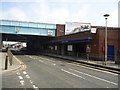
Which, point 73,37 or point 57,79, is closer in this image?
point 57,79

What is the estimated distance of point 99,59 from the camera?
22609mm

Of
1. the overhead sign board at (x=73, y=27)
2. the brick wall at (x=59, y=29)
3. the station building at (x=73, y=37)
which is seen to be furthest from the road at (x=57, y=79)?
the overhead sign board at (x=73, y=27)

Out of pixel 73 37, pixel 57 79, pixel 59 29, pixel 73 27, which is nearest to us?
pixel 57 79

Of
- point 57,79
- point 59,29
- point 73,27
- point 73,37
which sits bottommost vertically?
point 57,79

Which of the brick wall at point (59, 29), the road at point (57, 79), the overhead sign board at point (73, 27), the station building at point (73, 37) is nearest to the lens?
the road at point (57, 79)

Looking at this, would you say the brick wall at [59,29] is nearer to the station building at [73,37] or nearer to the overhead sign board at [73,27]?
the station building at [73,37]

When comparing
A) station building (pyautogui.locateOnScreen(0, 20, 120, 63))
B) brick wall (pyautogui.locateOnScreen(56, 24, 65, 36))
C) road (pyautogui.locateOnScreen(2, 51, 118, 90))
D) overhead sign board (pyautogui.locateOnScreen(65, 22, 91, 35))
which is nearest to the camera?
road (pyautogui.locateOnScreen(2, 51, 118, 90))

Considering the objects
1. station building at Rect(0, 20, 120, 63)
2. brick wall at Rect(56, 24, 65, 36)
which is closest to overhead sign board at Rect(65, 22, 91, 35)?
station building at Rect(0, 20, 120, 63)

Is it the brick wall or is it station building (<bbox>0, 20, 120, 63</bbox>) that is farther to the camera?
the brick wall

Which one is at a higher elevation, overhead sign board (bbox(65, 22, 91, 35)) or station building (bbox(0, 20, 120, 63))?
overhead sign board (bbox(65, 22, 91, 35))

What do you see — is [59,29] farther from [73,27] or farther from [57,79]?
[57,79]

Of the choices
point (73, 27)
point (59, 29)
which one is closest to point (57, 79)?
point (59, 29)

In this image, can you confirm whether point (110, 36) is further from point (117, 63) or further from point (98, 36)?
point (117, 63)

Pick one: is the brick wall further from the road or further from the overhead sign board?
the road
